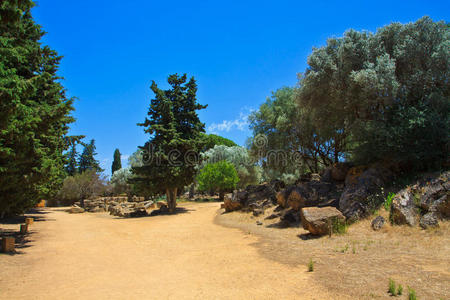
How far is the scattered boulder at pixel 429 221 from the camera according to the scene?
27.9 ft

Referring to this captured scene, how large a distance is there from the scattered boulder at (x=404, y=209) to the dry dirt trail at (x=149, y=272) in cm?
486

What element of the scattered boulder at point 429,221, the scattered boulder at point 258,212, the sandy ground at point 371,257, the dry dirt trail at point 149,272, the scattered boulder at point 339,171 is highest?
the scattered boulder at point 339,171

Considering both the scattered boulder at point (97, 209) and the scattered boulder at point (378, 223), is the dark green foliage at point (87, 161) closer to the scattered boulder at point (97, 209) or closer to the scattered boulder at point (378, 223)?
the scattered boulder at point (97, 209)

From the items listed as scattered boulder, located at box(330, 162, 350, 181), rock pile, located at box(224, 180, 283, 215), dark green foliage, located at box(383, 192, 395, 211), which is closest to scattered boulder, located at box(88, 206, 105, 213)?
rock pile, located at box(224, 180, 283, 215)

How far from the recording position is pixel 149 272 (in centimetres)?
690

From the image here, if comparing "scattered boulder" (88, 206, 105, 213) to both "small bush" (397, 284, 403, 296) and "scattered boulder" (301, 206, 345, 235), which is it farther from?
"small bush" (397, 284, 403, 296)

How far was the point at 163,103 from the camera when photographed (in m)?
24.2

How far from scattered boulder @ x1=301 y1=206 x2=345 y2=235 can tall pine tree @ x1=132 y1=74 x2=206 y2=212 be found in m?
14.2

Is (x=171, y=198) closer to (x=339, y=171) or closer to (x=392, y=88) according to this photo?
(x=339, y=171)

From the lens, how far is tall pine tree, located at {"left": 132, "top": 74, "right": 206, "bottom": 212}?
22875mm

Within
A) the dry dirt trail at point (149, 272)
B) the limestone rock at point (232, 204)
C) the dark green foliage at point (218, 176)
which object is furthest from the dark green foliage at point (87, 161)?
the dry dirt trail at point (149, 272)

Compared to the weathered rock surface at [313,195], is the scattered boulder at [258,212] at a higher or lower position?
lower

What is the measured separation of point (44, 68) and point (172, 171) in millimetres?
11353

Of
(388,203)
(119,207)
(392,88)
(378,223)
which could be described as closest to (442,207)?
(388,203)
